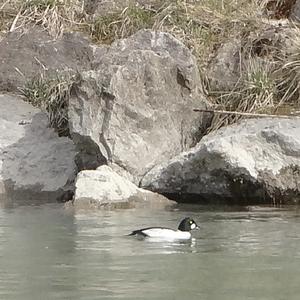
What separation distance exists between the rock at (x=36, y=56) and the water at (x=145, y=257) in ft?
14.2

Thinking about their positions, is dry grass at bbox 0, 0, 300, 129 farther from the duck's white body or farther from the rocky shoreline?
the duck's white body

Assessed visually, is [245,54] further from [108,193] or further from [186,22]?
[108,193]

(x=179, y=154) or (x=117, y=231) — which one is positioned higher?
(x=179, y=154)

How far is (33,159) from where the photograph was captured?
41.0 feet

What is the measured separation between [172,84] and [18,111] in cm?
248

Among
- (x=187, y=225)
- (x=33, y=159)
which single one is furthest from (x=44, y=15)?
(x=187, y=225)

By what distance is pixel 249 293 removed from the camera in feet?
20.5

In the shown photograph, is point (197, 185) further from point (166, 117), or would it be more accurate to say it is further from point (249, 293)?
point (249, 293)

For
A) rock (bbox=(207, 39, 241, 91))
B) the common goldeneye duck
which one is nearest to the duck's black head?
the common goldeneye duck

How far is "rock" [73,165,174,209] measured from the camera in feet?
35.7

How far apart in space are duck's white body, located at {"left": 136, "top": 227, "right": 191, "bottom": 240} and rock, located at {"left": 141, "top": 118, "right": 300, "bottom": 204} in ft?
7.61

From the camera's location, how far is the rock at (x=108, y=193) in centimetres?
1087

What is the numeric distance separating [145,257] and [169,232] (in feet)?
3.41

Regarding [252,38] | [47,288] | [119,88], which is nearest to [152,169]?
[119,88]
